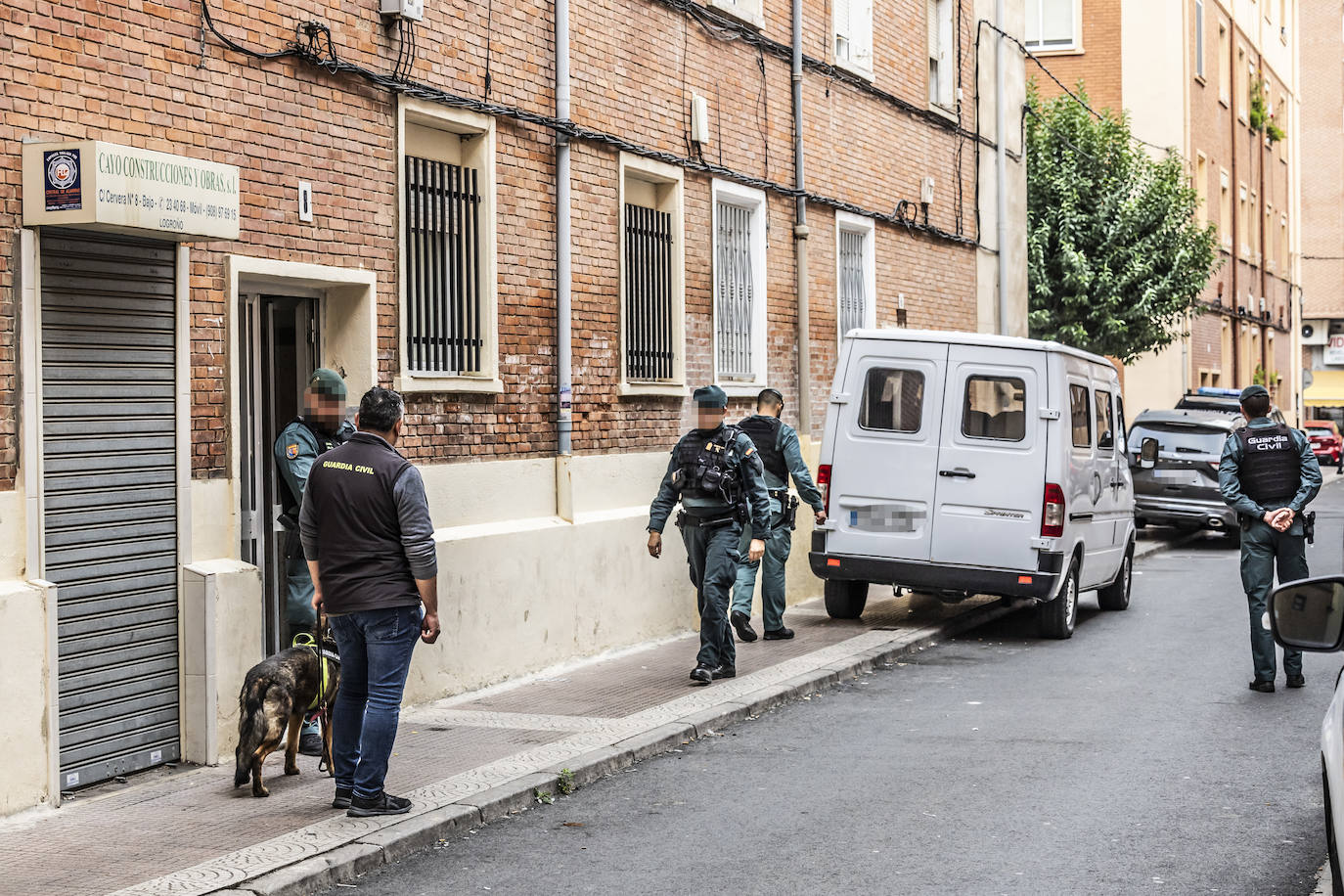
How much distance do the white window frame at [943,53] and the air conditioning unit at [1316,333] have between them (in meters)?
49.2

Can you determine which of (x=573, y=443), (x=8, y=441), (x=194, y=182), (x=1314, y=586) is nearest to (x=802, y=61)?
(x=573, y=443)

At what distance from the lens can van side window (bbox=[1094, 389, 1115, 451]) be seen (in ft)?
44.8

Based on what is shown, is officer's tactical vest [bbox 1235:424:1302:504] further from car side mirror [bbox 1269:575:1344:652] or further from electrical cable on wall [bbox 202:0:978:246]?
car side mirror [bbox 1269:575:1344:652]

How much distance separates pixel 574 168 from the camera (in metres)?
11.9

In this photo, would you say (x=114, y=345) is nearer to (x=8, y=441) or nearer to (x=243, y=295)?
(x=8, y=441)

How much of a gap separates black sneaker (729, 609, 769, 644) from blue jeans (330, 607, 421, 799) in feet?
18.3

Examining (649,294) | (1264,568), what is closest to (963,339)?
(649,294)

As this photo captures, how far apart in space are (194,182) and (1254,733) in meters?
6.17

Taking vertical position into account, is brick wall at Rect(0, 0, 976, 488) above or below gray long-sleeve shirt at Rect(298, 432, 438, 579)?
above

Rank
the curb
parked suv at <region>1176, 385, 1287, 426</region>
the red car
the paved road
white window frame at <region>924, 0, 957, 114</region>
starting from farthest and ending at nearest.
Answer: the red car < parked suv at <region>1176, 385, 1287, 426</region> < white window frame at <region>924, 0, 957, 114</region> < the paved road < the curb

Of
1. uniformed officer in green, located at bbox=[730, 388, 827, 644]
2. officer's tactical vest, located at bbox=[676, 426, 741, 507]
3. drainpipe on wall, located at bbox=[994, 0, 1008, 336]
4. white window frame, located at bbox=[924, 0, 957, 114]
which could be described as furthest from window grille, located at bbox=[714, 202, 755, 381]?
drainpipe on wall, located at bbox=[994, 0, 1008, 336]

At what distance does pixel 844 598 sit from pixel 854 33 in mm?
6769

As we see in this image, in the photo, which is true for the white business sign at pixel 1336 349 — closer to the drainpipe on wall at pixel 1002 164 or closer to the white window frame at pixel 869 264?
the drainpipe on wall at pixel 1002 164

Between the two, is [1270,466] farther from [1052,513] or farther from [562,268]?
[562,268]
